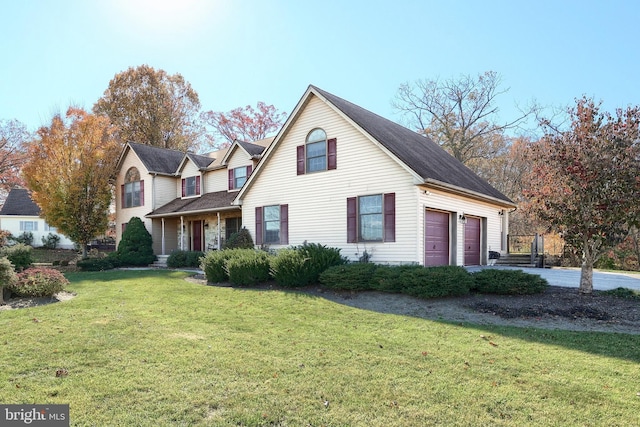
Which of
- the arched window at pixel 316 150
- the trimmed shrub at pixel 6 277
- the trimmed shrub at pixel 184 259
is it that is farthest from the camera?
the trimmed shrub at pixel 184 259

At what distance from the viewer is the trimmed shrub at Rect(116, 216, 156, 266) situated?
2197cm

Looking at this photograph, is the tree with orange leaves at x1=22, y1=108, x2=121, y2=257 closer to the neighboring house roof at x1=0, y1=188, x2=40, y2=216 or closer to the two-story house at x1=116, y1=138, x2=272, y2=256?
the two-story house at x1=116, y1=138, x2=272, y2=256

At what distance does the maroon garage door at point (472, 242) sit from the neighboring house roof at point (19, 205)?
121 ft

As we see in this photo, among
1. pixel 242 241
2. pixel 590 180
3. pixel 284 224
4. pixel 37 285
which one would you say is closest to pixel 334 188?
pixel 284 224

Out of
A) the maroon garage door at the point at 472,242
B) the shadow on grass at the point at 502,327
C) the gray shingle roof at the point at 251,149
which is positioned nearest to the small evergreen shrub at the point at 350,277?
the shadow on grass at the point at 502,327

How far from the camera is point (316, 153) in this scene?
1518 centimetres

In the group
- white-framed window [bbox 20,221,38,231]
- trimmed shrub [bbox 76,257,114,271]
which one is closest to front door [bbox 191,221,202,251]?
trimmed shrub [bbox 76,257,114,271]

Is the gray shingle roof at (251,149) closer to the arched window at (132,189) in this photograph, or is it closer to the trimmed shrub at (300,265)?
A: the arched window at (132,189)

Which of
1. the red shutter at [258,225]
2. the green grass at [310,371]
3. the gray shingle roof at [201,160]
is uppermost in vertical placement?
the gray shingle roof at [201,160]

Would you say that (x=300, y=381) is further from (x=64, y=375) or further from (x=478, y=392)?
(x=64, y=375)

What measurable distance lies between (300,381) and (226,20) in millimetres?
9357

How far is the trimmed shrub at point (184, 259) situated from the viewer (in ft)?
63.8

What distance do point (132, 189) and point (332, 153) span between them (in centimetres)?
1644

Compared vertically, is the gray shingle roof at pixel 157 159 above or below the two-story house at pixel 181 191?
above
